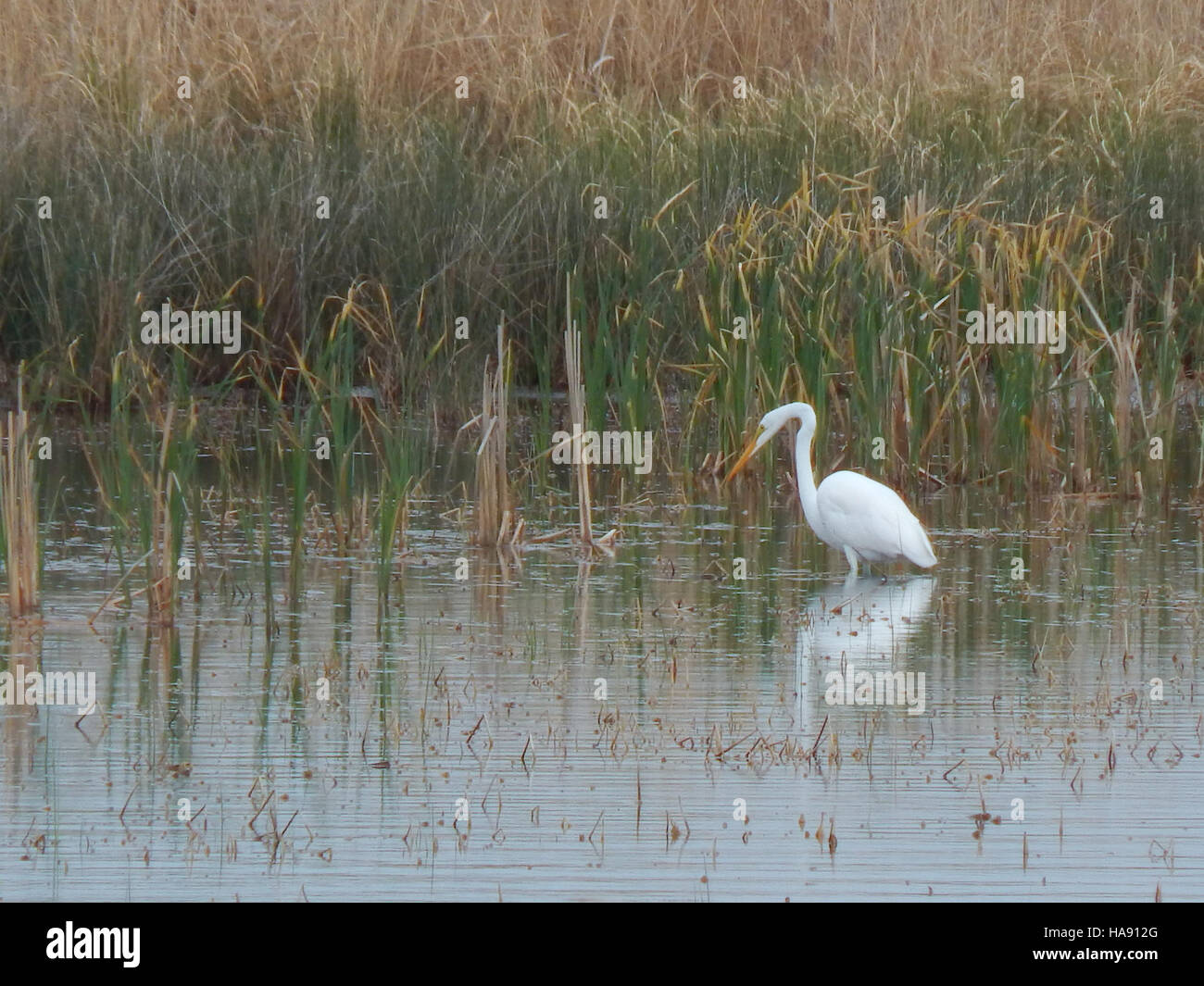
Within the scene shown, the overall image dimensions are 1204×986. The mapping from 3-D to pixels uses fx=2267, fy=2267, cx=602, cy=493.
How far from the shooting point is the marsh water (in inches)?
184

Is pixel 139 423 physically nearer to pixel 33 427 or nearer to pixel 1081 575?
pixel 33 427

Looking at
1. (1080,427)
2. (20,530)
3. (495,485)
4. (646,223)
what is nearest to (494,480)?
(495,485)

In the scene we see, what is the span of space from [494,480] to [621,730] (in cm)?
277

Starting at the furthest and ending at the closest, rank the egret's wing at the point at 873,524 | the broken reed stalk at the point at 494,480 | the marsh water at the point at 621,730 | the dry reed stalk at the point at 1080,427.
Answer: the dry reed stalk at the point at 1080,427 → the broken reed stalk at the point at 494,480 → the egret's wing at the point at 873,524 → the marsh water at the point at 621,730

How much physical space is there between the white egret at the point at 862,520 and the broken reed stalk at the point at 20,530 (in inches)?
110

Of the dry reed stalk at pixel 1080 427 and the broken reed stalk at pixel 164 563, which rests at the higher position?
the dry reed stalk at pixel 1080 427

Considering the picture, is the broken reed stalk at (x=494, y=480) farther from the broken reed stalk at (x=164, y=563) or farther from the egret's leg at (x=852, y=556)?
the broken reed stalk at (x=164, y=563)

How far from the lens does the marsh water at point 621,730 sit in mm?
4672

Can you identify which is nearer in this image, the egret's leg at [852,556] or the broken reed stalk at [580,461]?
the egret's leg at [852,556]

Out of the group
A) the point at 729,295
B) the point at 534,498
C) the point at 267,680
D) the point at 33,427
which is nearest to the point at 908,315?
the point at 729,295

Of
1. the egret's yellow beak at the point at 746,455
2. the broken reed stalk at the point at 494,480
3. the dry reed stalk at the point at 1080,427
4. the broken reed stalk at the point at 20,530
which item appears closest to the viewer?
the broken reed stalk at the point at 20,530

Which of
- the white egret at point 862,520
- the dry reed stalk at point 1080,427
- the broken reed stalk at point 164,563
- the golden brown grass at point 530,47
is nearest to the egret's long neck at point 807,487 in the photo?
the white egret at point 862,520

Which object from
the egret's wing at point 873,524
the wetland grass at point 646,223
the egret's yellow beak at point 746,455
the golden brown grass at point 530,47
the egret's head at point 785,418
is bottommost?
the egret's wing at point 873,524

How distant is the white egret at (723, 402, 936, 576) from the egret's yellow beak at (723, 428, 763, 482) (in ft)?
1.32
